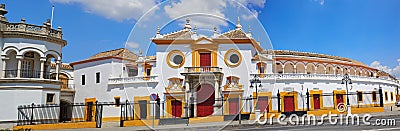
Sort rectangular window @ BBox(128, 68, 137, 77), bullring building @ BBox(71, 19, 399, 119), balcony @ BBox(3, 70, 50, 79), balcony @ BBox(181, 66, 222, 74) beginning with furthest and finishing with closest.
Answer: rectangular window @ BBox(128, 68, 137, 77), balcony @ BBox(181, 66, 222, 74), bullring building @ BBox(71, 19, 399, 119), balcony @ BBox(3, 70, 50, 79)

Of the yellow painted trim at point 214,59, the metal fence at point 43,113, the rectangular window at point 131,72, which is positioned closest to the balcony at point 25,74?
the metal fence at point 43,113

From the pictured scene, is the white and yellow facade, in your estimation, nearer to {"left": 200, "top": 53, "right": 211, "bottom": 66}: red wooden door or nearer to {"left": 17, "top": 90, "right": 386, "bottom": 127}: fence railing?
{"left": 17, "top": 90, "right": 386, "bottom": 127}: fence railing

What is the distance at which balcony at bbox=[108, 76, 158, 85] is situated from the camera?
27.3m

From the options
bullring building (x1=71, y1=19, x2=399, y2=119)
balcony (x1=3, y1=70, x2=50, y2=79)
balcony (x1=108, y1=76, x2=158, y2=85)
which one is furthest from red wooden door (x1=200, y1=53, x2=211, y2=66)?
balcony (x1=3, y1=70, x2=50, y2=79)

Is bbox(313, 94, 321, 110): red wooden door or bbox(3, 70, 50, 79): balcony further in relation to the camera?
bbox(313, 94, 321, 110): red wooden door

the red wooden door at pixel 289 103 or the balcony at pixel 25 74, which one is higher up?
the balcony at pixel 25 74

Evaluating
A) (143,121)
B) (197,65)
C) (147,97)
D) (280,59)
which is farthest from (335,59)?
(143,121)

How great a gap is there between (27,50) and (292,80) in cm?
2308

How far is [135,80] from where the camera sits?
28.9 m

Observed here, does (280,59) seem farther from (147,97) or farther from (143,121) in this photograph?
(143,121)

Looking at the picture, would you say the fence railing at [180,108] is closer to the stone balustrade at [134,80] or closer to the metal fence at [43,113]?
the metal fence at [43,113]

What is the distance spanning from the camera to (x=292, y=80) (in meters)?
28.7

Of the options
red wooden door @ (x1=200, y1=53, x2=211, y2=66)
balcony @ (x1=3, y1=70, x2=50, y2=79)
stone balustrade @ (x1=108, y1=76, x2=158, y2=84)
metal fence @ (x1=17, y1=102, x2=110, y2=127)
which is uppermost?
red wooden door @ (x1=200, y1=53, x2=211, y2=66)

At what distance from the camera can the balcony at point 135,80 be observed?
27.3 metres
